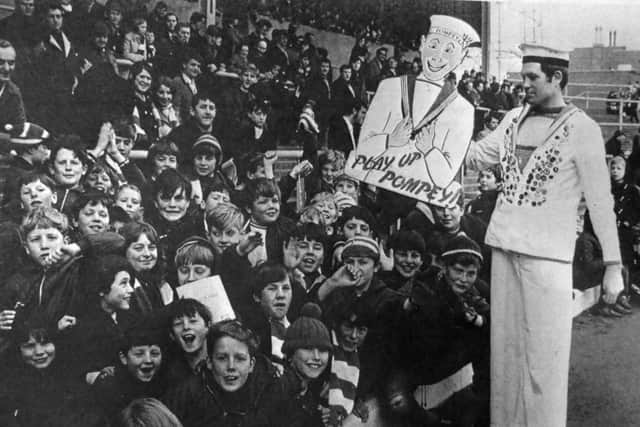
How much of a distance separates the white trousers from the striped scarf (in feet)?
2.29

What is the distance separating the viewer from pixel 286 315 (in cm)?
354

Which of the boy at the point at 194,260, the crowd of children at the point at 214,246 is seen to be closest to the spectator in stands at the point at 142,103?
the crowd of children at the point at 214,246

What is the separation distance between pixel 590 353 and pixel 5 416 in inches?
104

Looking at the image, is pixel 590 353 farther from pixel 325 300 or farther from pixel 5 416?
pixel 5 416

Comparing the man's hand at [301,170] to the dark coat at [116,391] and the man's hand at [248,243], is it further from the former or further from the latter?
the dark coat at [116,391]

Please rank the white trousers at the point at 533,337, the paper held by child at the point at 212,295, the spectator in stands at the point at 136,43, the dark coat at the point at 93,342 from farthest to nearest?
the white trousers at the point at 533,337
the paper held by child at the point at 212,295
the spectator in stands at the point at 136,43
the dark coat at the point at 93,342

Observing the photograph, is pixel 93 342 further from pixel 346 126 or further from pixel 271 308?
pixel 346 126

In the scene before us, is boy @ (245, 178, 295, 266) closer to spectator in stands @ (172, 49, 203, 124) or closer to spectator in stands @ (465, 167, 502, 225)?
spectator in stands @ (172, 49, 203, 124)

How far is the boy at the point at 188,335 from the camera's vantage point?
3285mm

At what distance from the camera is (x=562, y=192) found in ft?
11.6

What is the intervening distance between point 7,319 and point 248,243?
1037mm

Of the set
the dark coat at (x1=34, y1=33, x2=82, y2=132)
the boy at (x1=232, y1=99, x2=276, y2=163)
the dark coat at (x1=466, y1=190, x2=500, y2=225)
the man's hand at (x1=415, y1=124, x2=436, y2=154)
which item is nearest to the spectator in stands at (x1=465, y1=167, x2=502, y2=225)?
the dark coat at (x1=466, y1=190, x2=500, y2=225)

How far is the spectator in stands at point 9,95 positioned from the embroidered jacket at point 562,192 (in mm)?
2167

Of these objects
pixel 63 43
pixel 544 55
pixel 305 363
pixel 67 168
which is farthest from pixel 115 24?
pixel 544 55
